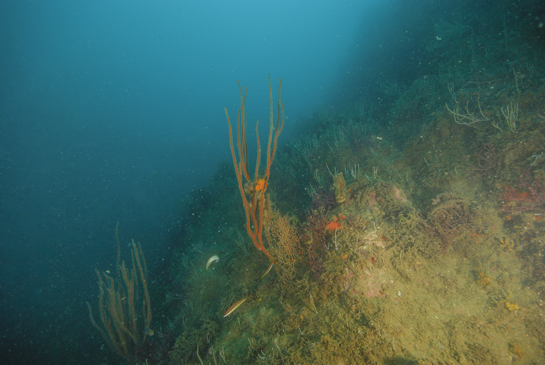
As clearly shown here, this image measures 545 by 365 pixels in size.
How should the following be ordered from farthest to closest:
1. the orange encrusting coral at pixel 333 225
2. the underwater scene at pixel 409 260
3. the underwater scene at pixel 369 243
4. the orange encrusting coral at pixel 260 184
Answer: the orange encrusting coral at pixel 333 225 < the orange encrusting coral at pixel 260 184 < the underwater scene at pixel 369 243 < the underwater scene at pixel 409 260

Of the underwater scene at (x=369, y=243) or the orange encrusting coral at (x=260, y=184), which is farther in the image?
the orange encrusting coral at (x=260, y=184)

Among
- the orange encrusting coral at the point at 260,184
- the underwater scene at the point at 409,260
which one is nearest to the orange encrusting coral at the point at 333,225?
the underwater scene at the point at 409,260

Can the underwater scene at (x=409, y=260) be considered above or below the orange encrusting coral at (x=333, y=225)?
below

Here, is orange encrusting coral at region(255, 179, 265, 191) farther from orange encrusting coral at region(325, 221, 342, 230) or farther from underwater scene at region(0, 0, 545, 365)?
orange encrusting coral at region(325, 221, 342, 230)

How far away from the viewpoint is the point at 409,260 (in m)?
3.05

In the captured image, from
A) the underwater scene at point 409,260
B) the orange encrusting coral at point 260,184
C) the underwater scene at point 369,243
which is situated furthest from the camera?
the orange encrusting coral at point 260,184

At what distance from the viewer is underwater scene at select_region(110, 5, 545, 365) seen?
234cm

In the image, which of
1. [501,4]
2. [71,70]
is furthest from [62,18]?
[501,4]

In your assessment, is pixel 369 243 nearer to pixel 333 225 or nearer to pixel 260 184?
pixel 333 225

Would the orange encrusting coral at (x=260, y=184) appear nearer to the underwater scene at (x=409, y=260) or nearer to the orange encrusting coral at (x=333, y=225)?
the underwater scene at (x=409, y=260)

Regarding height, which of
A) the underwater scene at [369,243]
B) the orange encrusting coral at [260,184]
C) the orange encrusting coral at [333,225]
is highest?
the orange encrusting coral at [260,184]

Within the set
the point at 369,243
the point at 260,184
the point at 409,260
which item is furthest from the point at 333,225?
the point at 260,184

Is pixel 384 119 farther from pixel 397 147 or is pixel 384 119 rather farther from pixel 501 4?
pixel 501 4

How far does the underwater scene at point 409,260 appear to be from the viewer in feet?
7.69
